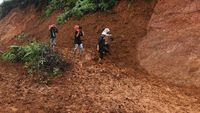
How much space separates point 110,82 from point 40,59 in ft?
9.86

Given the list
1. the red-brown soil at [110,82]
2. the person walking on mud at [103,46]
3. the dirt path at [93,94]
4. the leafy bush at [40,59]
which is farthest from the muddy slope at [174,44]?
the leafy bush at [40,59]

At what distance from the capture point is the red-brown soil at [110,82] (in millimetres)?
14219

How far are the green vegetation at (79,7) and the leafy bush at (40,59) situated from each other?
4.17m

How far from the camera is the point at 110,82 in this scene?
15.8m

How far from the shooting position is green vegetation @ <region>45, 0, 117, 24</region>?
2081cm

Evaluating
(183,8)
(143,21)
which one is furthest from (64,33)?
(183,8)

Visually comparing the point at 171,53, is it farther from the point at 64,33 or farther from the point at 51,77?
the point at 64,33

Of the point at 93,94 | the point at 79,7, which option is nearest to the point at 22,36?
the point at 79,7

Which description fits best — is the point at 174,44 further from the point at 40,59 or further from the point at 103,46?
the point at 40,59

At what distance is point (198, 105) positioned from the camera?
552 inches

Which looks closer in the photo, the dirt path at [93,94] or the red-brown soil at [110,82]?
the dirt path at [93,94]

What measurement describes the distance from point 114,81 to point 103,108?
1.98 meters

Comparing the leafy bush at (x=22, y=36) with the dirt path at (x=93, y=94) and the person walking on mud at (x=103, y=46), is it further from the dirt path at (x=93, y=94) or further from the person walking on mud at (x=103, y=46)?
the person walking on mud at (x=103, y=46)

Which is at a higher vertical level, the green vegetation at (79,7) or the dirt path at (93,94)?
the green vegetation at (79,7)
